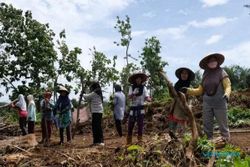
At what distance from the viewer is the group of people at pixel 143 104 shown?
812cm

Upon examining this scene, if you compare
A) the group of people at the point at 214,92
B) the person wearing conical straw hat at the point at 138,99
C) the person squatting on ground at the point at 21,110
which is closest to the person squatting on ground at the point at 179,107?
the group of people at the point at 214,92

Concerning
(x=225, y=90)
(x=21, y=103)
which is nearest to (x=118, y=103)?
(x=21, y=103)

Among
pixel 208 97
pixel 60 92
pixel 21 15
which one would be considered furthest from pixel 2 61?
pixel 208 97

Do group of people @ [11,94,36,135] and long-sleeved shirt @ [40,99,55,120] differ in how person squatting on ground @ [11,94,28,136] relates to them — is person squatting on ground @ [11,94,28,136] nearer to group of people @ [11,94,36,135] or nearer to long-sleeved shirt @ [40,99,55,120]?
group of people @ [11,94,36,135]

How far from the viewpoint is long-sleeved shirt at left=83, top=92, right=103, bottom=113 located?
10.5 metres

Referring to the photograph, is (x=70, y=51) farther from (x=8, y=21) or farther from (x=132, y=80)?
(x=132, y=80)

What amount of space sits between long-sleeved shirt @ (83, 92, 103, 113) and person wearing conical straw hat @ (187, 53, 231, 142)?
270 centimetres

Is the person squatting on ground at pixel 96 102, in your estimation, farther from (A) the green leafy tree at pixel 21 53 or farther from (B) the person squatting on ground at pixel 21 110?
(A) the green leafy tree at pixel 21 53

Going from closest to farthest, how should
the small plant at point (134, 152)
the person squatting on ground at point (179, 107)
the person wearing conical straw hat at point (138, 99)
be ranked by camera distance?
1. the small plant at point (134, 152)
2. the person squatting on ground at point (179, 107)
3. the person wearing conical straw hat at point (138, 99)

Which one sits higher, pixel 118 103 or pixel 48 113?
pixel 118 103

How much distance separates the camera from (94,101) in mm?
10469

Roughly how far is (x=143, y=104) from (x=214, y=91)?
2.06 m

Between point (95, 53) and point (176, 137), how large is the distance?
14875mm

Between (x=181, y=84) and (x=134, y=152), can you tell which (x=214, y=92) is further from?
(x=134, y=152)
